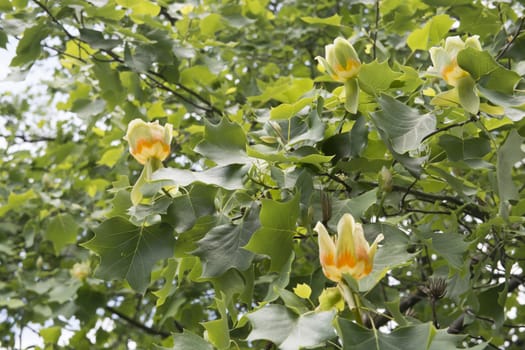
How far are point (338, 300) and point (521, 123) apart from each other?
0.70 m

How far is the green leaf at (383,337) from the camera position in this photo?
87 cm

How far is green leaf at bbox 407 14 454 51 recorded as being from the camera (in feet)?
5.21

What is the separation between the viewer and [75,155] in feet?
10.8

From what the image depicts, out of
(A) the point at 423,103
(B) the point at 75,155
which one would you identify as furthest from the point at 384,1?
→ (B) the point at 75,155

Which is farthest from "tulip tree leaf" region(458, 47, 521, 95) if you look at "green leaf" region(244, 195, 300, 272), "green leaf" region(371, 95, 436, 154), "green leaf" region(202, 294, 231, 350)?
"green leaf" region(202, 294, 231, 350)

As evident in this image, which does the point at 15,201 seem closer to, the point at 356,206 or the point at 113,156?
the point at 113,156

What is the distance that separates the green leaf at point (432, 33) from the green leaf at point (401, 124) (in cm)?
46

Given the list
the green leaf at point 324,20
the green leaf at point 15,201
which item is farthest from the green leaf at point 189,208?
the green leaf at point 15,201

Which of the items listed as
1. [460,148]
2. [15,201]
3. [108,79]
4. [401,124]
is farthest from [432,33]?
[15,201]

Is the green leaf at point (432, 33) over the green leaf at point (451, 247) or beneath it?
over

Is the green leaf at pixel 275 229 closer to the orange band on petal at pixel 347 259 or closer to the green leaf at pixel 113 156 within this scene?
the orange band on petal at pixel 347 259

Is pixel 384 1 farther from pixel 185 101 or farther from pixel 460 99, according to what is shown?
pixel 460 99

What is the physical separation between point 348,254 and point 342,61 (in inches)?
17.3

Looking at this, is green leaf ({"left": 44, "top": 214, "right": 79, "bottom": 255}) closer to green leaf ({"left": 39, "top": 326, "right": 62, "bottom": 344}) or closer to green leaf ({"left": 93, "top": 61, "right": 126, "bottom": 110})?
green leaf ({"left": 39, "top": 326, "right": 62, "bottom": 344})
